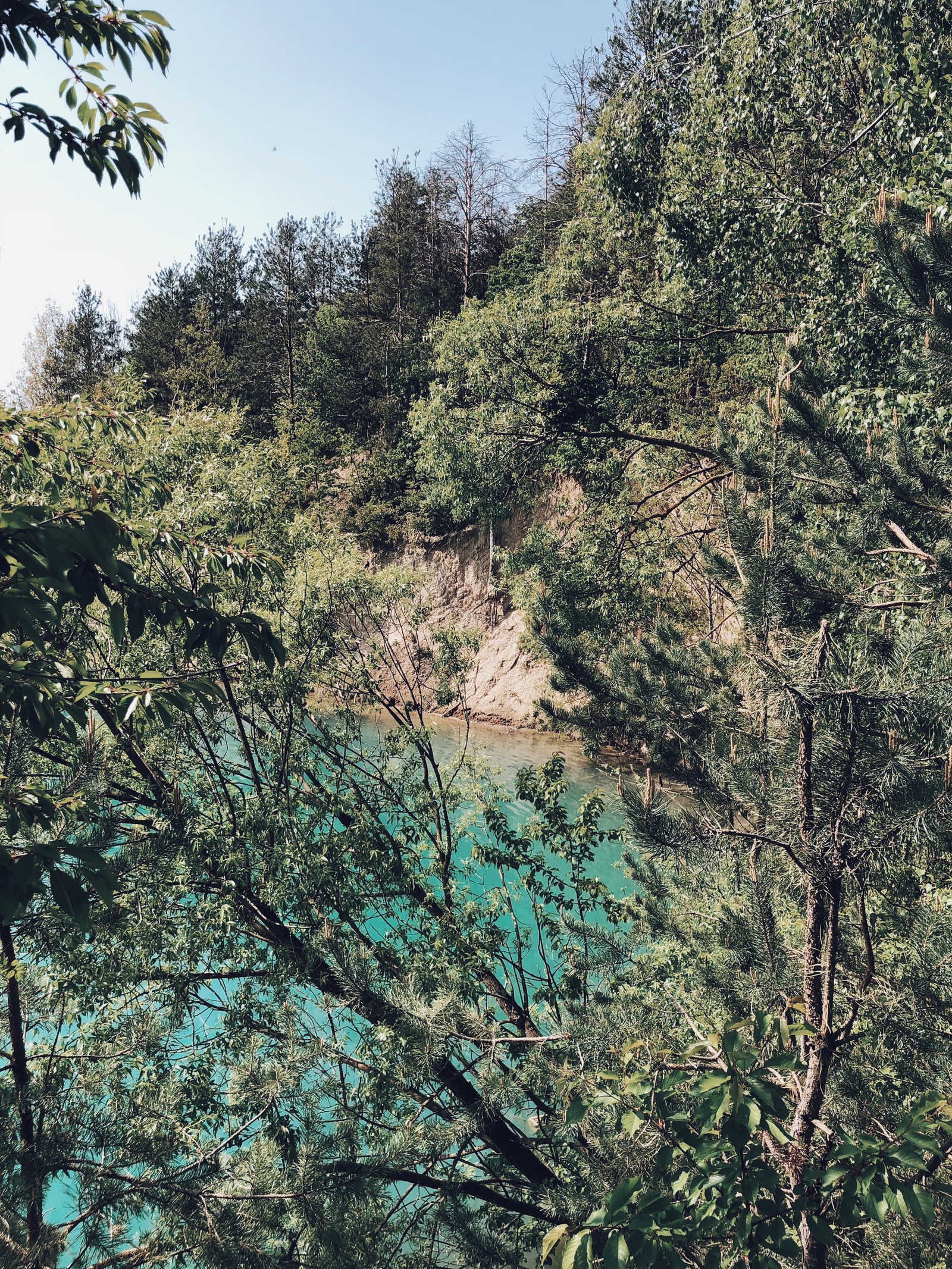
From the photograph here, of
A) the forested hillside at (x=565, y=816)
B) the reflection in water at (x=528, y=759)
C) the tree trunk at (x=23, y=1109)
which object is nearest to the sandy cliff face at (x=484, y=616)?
the reflection in water at (x=528, y=759)

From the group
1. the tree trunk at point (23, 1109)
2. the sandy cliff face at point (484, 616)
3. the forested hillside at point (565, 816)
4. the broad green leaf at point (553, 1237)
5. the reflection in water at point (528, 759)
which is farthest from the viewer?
the sandy cliff face at point (484, 616)

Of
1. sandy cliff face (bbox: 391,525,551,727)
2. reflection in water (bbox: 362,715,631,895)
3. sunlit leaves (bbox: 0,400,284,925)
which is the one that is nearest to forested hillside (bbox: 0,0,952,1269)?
sunlit leaves (bbox: 0,400,284,925)

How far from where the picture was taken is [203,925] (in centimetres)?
448

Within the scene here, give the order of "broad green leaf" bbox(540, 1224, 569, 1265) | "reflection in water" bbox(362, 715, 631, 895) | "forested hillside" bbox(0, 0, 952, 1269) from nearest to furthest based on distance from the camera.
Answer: "broad green leaf" bbox(540, 1224, 569, 1265) < "forested hillside" bbox(0, 0, 952, 1269) < "reflection in water" bbox(362, 715, 631, 895)

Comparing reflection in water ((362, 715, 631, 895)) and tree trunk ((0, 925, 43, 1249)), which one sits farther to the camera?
reflection in water ((362, 715, 631, 895))

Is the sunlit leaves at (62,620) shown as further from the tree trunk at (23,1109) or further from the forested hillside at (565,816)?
the tree trunk at (23,1109)

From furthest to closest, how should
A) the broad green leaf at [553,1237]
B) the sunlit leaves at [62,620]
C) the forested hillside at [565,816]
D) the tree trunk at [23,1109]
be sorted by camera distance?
1. the tree trunk at [23,1109]
2. the forested hillside at [565,816]
3. the broad green leaf at [553,1237]
4. the sunlit leaves at [62,620]

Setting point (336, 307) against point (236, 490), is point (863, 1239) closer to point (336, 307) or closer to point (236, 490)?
point (236, 490)

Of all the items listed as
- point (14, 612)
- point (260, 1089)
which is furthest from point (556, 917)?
point (14, 612)

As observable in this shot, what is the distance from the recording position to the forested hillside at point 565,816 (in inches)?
69.9

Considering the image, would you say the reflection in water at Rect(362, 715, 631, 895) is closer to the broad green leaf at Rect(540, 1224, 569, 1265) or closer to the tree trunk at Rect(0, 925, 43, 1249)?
the tree trunk at Rect(0, 925, 43, 1249)

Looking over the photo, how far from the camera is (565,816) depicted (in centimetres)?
568

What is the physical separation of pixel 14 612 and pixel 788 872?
2208 millimetres

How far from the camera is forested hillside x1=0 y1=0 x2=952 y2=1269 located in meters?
1.78
